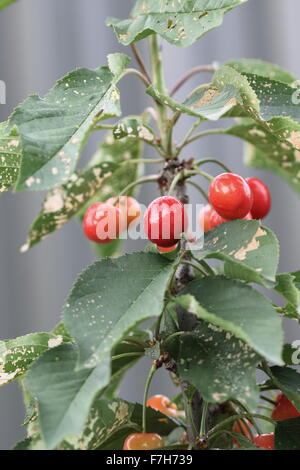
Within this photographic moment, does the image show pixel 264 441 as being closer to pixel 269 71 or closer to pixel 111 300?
pixel 111 300

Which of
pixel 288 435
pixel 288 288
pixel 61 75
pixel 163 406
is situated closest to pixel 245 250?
pixel 288 288

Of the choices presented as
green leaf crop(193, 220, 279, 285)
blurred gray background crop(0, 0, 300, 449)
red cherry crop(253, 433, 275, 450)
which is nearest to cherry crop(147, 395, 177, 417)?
red cherry crop(253, 433, 275, 450)

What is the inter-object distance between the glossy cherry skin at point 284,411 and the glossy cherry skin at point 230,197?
15 cm

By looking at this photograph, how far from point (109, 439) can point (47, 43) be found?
144 centimetres

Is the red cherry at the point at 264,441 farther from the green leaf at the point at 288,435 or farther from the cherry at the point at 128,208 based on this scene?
the cherry at the point at 128,208

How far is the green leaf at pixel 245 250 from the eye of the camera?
0.36 meters

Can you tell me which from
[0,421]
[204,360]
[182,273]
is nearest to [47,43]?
[0,421]

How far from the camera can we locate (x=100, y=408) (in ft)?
1.41

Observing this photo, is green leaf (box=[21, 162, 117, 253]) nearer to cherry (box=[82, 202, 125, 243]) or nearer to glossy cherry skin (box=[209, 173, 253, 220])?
cherry (box=[82, 202, 125, 243])

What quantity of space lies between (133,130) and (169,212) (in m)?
0.09

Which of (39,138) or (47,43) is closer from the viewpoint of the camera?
(39,138)

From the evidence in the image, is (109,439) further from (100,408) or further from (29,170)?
(29,170)

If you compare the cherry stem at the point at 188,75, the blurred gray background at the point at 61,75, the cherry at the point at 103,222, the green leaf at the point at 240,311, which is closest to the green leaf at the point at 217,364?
the green leaf at the point at 240,311

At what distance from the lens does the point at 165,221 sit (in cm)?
43
